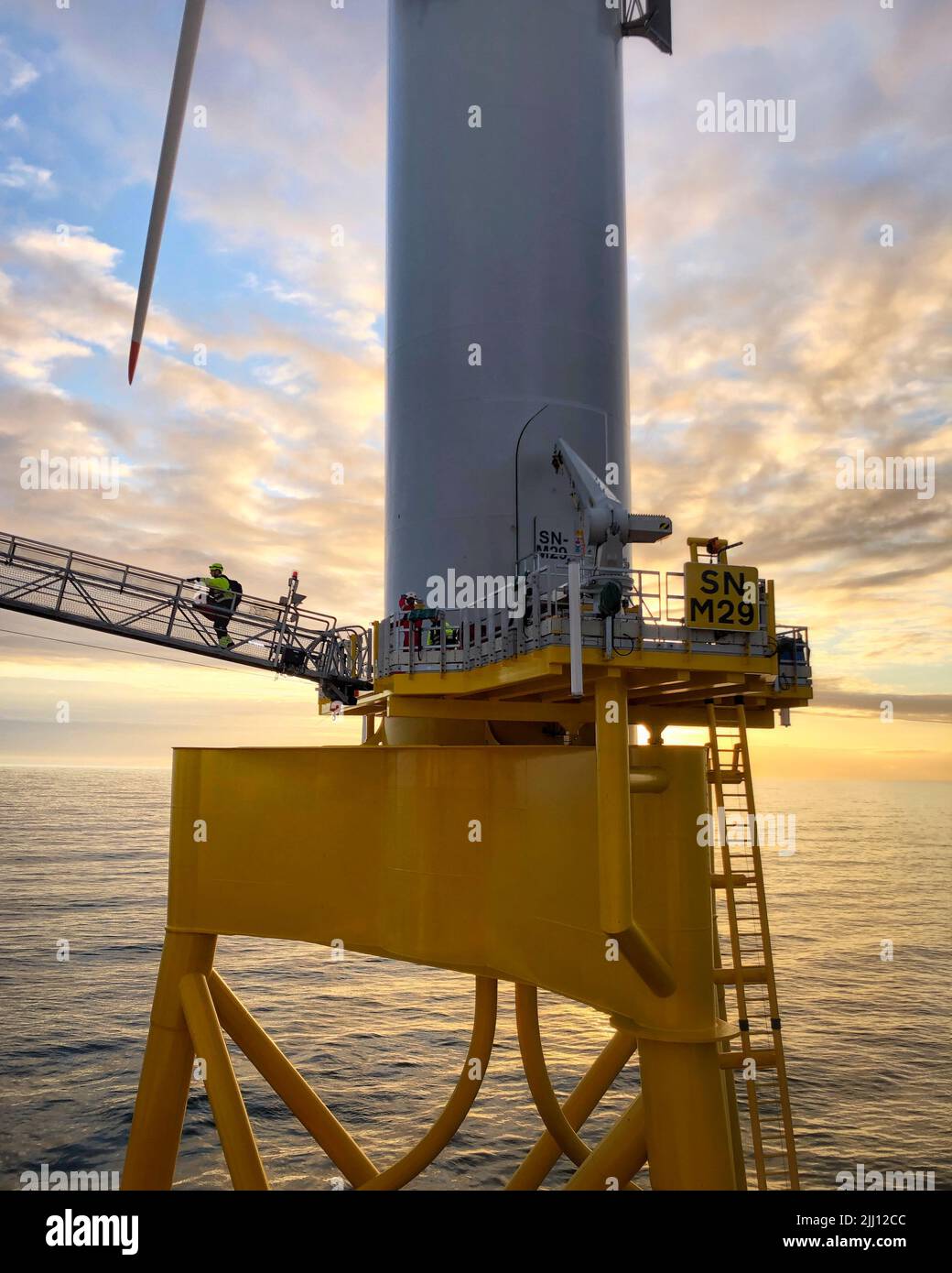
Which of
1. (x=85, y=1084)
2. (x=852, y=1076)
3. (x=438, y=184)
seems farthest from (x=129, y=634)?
(x=852, y=1076)

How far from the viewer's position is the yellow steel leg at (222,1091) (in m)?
12.9

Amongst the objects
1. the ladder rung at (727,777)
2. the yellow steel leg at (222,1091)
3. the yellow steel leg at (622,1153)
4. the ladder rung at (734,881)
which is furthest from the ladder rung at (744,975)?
the yellow steel leg at (222,1091)

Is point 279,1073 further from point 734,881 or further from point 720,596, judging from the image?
point 720,596

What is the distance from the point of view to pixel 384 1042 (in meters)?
40.0

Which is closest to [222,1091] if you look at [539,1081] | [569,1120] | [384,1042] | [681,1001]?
[539,1081]

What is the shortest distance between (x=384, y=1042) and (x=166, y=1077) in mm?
28253

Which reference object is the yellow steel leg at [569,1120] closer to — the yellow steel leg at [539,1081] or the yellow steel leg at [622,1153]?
the yellow steel leg at [539,1081]

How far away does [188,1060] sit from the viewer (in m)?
14.2

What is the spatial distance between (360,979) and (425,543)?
44808mm

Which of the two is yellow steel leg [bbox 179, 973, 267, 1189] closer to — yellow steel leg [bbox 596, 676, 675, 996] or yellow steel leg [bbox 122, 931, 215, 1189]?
yellow steel leg [bbox 122, 931, 215, 1189]

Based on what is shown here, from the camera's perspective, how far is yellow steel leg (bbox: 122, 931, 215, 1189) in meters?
13.7

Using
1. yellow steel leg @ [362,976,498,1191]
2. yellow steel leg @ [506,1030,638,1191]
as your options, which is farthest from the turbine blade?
yellow steel leg @ [506,1030,638,1191]

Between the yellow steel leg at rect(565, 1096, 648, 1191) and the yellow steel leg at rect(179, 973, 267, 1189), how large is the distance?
190 inches
